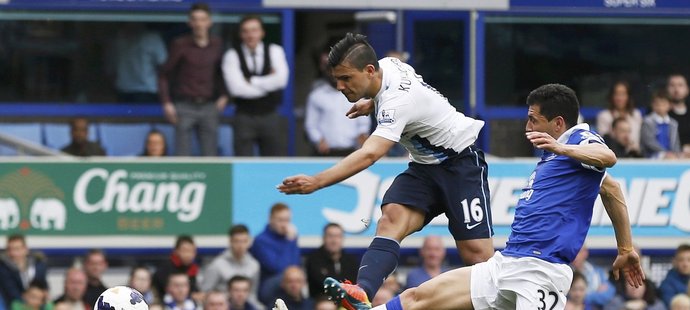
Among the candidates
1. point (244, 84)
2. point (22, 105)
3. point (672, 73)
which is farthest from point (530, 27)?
point (22, 105)

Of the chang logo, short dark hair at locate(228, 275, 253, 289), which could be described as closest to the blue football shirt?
short dark hair at locate(228, 275, 253, 289)

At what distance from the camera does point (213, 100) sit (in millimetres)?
18141

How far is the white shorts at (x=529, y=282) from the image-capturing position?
11438 mm

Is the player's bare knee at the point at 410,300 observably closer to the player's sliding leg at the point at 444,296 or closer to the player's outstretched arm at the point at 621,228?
the player's sliding leg at the point at 444,296

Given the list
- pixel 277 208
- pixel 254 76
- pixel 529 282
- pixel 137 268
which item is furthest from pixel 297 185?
pixel 254 76

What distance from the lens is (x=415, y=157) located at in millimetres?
12648

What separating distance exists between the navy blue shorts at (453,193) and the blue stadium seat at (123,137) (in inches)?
268

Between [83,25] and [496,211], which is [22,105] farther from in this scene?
[496,211]

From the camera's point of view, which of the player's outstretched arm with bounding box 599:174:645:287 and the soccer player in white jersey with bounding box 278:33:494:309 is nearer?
the player's outstretched arm with bounding box 599:174:645:287

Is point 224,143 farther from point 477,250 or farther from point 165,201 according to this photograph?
point 477,250

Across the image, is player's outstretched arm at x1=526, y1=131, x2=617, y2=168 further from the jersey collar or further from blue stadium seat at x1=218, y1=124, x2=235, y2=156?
blue stadium seat at x1=218, y1=124, x2=235, y2=156

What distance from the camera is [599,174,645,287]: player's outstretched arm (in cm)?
1158

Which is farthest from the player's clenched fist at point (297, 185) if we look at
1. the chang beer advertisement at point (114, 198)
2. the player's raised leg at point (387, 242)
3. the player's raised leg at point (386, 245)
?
the chang beer advertisement at point (114, 198)

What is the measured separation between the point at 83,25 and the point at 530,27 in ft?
16.1
